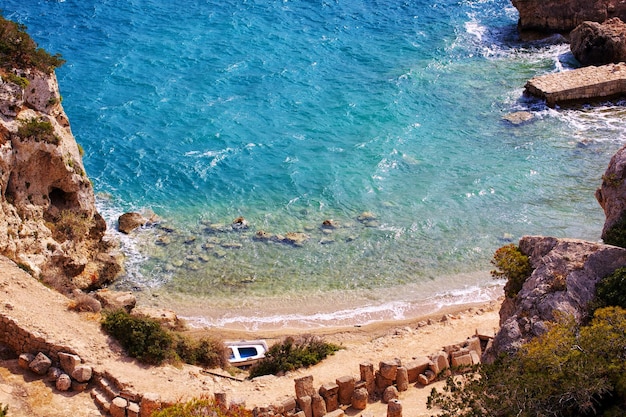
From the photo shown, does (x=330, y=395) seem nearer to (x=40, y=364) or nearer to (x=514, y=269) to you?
(x=514, y=269)

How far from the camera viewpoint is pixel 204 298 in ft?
147

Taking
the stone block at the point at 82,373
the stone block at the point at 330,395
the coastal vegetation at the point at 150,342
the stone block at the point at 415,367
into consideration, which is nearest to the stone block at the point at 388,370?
the stone block at the point at 415,367

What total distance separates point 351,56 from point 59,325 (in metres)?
46.9

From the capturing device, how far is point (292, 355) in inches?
1443

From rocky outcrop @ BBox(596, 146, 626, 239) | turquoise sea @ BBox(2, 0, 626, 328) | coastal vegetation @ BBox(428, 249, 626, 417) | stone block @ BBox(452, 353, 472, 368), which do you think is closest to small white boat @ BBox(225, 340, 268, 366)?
turquoise sea @ BBox(2, 0, 626, 328)

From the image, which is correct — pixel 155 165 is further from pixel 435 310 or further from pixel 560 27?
pixel 560 27

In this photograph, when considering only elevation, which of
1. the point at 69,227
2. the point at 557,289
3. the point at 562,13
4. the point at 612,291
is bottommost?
the point at 612,291

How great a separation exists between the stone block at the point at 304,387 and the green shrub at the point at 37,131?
66.8 feet

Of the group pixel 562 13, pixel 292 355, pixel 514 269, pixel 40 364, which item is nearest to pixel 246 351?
pixel 292 355

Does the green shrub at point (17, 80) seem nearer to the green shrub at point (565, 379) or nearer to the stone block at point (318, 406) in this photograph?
the stone block at point (318, 406)

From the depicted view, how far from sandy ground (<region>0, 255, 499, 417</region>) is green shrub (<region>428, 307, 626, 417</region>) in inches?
217

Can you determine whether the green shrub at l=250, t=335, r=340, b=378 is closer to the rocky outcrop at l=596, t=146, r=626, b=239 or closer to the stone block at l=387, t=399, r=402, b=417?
the stone block at l=387, t=399, r=402, b=417

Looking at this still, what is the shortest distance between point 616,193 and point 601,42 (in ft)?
129

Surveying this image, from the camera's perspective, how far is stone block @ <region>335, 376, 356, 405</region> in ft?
107
